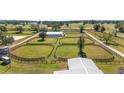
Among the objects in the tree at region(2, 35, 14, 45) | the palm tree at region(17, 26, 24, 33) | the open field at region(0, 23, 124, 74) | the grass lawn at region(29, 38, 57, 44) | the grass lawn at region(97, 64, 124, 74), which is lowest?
the grass lawn at region(97, 64, 124, 74)

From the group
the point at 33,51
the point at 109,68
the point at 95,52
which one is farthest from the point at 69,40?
the point at 109,68

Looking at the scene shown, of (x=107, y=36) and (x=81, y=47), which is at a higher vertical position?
(x=107, y=36)

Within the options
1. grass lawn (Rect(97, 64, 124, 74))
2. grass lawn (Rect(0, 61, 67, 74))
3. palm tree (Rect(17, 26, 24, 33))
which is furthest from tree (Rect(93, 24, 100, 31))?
palm tree (Rect(17, 26, 24, 33))

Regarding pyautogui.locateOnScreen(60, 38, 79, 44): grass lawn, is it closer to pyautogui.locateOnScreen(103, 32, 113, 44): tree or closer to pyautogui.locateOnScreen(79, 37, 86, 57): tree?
pyautogui.locateOnScreen(79, 37, 86, 57): tree

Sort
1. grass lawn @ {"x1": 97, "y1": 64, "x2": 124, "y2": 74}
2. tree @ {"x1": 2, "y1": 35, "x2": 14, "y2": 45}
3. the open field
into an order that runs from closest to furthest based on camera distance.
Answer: grass lawn @ {"x1": 97, "y1": 64, "x2": 124, "y2": 74}, the open field, tree @ {"x1": 2, "y1": 35, "x2": 14, "y2": 45}

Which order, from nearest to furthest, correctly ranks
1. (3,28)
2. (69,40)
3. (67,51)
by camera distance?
(3,28) < (67,51) < (69,40)

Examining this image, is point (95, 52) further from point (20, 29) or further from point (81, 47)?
point (20, 29)
